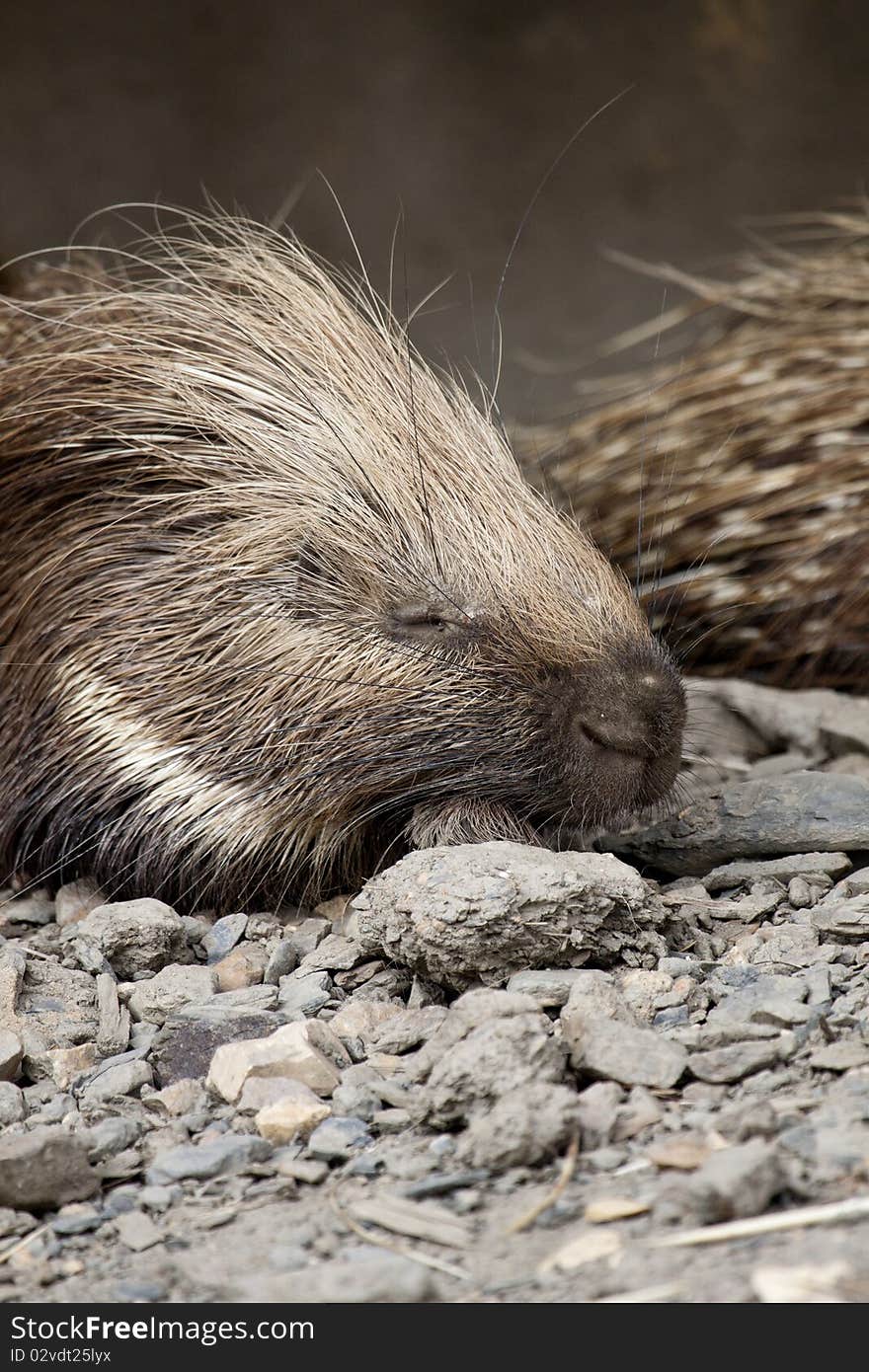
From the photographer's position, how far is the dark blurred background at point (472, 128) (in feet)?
18.6

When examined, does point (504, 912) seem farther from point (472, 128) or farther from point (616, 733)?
point (472, 128)

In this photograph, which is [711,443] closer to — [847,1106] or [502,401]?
[502,401]

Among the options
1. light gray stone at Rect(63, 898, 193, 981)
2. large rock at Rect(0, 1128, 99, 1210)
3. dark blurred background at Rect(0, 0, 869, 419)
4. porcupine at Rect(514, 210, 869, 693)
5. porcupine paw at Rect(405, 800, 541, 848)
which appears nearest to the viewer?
large rock at Rect(0, 1128, 99, 1210)

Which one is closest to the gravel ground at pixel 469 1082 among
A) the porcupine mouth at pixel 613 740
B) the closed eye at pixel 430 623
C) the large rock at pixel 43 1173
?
the large rock at pixel 43 1173

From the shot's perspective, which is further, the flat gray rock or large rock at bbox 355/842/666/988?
the flat gray rock

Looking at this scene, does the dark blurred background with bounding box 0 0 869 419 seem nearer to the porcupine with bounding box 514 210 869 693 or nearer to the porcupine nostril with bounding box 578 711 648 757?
the porcupine with bounding box 514 210 869 693

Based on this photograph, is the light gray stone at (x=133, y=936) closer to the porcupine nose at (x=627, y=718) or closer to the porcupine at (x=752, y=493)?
the porcupine nose at (x=627, y=718)

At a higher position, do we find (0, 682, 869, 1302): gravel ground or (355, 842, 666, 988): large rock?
(355, 842, 666, 988): large rock

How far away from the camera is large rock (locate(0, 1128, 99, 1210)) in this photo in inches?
65.5

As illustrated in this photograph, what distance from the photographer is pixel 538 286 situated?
6.11 meters

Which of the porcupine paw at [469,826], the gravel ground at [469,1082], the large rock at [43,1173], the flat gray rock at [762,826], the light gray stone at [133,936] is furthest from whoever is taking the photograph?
the flat gray rock at [762,826]

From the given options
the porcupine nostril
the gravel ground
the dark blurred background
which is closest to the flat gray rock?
the gravel ground

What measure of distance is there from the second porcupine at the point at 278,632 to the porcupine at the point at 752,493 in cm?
87

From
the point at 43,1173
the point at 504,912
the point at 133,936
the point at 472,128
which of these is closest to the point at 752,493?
the point at 504,912
